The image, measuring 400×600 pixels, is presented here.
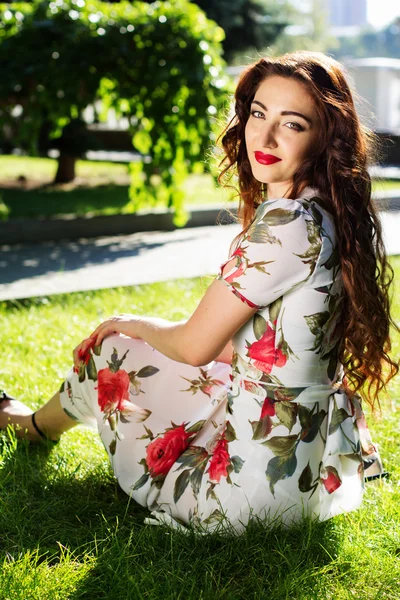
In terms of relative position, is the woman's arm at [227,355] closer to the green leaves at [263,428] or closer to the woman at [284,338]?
the woman at [284,338]

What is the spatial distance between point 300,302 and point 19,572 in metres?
0.97

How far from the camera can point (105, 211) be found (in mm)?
A: 9547

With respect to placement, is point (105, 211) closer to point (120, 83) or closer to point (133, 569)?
point (120, 83)

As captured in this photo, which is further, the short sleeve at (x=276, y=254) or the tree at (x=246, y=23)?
the tree at (x=246, y=23)

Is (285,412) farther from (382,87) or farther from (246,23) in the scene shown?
(382,87)

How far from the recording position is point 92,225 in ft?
27.6

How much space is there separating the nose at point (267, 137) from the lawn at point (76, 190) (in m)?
5.82

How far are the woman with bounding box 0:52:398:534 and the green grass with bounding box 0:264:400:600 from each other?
8cm

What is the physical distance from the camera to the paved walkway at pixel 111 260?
6.19 metres

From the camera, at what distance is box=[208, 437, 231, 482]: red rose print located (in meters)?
2.30

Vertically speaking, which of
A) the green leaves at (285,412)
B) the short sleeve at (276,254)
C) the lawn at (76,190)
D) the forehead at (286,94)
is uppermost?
the forehead at (286,94)

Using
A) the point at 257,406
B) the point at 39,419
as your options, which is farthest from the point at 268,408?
the point at 39,419

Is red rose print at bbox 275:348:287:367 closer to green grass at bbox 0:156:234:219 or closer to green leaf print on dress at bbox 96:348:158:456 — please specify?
green leaf print on dress at bbox 96:348:158:456

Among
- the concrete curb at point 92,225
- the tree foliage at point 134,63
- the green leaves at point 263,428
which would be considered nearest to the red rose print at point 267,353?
the green leaves at point 263,428
